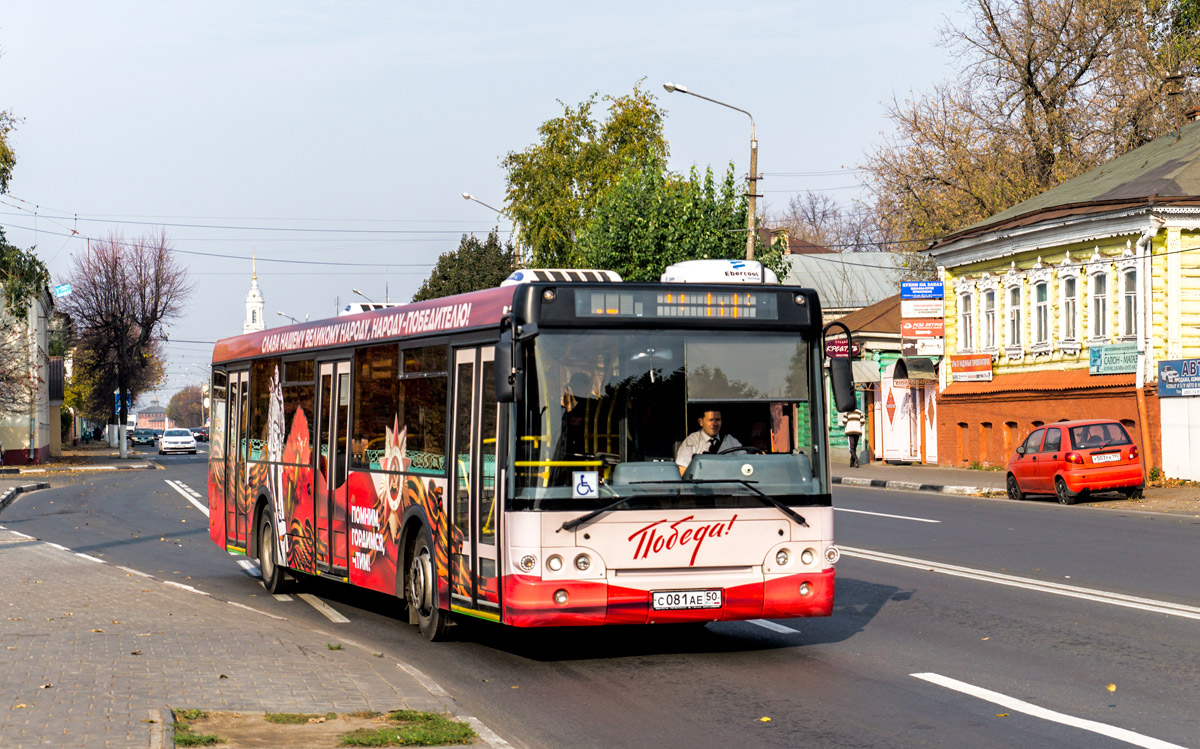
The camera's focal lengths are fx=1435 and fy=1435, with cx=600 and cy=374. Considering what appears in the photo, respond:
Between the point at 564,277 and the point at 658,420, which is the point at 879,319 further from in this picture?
the point at 658,420

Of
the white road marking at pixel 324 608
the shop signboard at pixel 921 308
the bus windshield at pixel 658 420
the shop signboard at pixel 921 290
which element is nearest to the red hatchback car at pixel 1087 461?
the shop signboard at pixel 921 290

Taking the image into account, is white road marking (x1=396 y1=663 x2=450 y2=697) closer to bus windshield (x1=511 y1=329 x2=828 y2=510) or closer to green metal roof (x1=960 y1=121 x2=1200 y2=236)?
bus windshield (x1=511 y1=329 x2=828 y2=510)

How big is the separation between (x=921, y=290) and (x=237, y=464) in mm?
29301

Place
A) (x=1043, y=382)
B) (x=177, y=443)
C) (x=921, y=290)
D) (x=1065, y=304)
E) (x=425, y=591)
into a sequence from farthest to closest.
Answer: (x=177, y=443), (x=921, y=290), (x=1043, y=382), (x=1065, y=304), (x=425, y=591)

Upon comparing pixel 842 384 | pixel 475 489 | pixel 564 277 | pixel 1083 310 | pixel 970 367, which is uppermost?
pixel 1083 310

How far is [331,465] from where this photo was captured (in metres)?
13.2

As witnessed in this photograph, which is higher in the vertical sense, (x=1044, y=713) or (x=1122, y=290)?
(x=1122, y=290)

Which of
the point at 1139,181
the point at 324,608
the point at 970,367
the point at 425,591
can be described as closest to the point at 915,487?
the point at 970,367

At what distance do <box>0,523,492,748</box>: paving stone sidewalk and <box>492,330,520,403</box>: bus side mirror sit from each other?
6.14 feet

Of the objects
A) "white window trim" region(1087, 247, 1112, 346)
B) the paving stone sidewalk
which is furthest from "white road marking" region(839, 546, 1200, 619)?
"white window trim" region(1087, 247, 1112, 346)

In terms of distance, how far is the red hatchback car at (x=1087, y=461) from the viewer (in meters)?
27.2

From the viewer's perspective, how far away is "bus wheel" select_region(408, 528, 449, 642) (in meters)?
11.1

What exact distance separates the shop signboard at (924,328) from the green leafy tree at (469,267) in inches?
1736

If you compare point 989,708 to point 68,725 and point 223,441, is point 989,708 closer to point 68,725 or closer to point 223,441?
point 68,725
